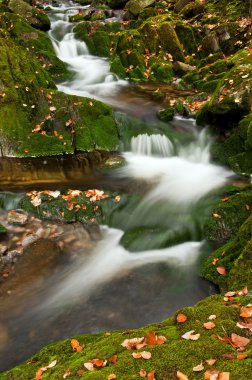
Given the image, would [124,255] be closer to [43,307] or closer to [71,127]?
[43,307]

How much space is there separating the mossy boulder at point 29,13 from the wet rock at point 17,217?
1320cm

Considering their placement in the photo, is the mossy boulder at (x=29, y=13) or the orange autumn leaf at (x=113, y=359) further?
the mossy boulder at (x=29, y=13)

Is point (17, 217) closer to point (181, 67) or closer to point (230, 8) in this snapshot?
point (181, 67)

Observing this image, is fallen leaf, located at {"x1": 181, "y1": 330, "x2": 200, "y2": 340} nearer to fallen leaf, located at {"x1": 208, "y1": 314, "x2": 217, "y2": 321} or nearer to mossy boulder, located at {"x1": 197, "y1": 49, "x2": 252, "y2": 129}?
fallen leaf, located at {"x1": 208, "y1": 314, "x2": 217, "y2": 321}

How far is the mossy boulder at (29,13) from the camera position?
1658cm

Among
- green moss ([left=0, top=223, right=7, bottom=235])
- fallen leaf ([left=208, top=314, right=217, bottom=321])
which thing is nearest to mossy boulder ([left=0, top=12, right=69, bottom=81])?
green moss ([left=0, top=223, right=7, bottom=235])

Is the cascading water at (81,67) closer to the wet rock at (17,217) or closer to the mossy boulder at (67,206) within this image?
the mossy boulder at (67,206)

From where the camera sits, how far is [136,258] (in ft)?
20.0

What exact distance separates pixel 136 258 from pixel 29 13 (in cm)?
1540

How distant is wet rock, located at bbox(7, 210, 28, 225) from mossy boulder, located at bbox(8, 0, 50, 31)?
13201mm

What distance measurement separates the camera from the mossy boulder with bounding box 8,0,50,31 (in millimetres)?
16578

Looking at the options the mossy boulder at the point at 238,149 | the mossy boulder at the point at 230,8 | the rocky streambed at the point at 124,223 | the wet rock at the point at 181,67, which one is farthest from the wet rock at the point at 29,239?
the mossy boulder at the point at 230,8

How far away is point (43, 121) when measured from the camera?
28.9ft

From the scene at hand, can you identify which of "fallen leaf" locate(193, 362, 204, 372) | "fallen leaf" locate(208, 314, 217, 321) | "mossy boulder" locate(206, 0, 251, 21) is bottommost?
"fallen leaf" locate(208, 314, 217, 321)
